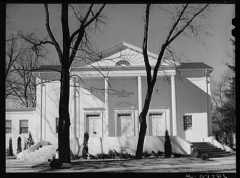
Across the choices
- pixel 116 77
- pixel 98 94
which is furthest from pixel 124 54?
pixel 98 94

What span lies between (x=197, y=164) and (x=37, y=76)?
22.4 feet

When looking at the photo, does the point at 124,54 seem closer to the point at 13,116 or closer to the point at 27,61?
the point at 27,61

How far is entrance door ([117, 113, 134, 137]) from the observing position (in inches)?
727

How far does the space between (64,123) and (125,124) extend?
656 cm

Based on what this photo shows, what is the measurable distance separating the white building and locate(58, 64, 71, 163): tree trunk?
455cm

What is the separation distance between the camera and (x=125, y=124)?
61.1 feet

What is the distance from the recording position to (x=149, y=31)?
13.4 metres

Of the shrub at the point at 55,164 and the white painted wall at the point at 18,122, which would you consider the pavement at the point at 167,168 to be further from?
the white painted wall at the point at 18,122

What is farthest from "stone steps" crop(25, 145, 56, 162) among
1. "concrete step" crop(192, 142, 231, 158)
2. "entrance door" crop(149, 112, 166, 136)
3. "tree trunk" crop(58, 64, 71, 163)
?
"concrete step" crop(192, 142, 231, 158)

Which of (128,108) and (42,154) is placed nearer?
(42,154)

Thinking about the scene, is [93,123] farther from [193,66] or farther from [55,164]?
[55,164]

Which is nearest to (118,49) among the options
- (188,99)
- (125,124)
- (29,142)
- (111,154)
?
(111,154)

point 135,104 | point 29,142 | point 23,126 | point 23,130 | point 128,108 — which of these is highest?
point 135,104

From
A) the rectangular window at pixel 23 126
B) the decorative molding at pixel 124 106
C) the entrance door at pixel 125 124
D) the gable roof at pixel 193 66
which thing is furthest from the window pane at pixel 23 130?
the gable roof at pixel 193 66
